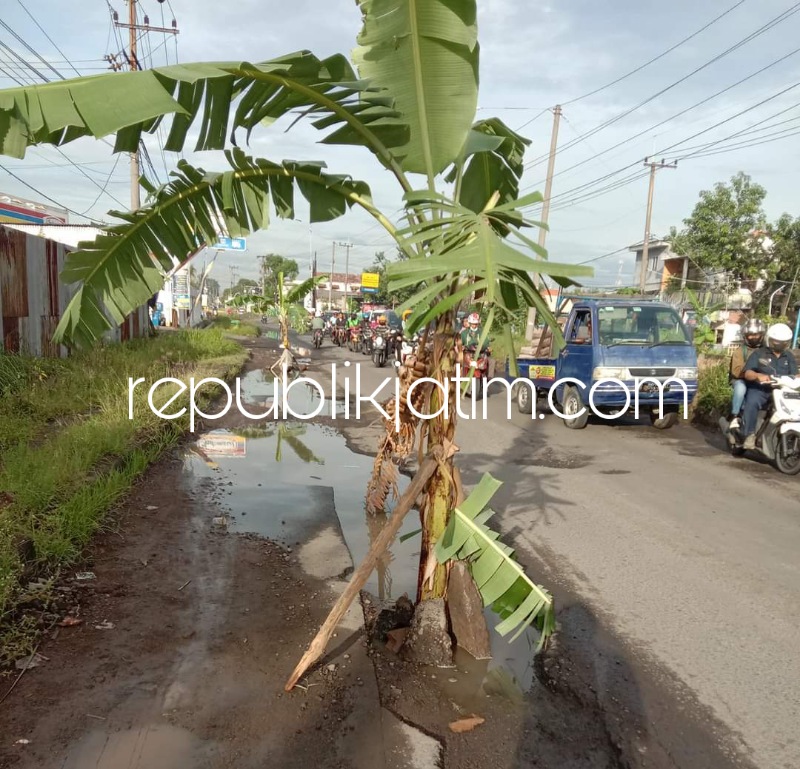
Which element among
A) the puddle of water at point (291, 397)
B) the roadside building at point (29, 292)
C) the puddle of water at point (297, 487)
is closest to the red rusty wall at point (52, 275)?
the roadside building at point (29, 292)

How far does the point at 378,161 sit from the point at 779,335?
22.0ft

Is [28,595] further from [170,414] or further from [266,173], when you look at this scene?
[170,414]

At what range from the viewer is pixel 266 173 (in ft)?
12.2

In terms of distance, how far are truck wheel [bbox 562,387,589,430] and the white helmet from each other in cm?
288


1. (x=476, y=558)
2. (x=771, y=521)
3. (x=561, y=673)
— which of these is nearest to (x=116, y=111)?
(x=476, y=558)

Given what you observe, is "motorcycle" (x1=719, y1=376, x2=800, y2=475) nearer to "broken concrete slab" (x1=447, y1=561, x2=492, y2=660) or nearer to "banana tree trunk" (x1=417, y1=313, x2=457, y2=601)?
"broken concrete slab" (x1=447, y1=561, x2=492, y2=660)

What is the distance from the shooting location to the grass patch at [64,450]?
397 centimetres

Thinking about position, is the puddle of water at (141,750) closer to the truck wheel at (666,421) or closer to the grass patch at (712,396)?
the truck wheel at (666,421)

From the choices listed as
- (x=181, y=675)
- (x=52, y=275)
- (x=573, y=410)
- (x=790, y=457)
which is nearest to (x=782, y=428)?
(x=790, y=457)

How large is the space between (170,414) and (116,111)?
677cm

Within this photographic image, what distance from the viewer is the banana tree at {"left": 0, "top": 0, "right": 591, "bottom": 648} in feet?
8.41

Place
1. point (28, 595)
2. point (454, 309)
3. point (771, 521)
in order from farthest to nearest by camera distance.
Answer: point (771, 521) < point (28, 595) < point (454, 309)

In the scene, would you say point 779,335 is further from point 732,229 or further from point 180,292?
point 180,292

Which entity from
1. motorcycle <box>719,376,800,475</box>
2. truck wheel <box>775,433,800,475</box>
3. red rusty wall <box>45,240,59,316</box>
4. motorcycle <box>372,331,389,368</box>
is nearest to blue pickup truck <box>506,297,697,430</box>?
motorcycle <box>719,376,800,475</box>
